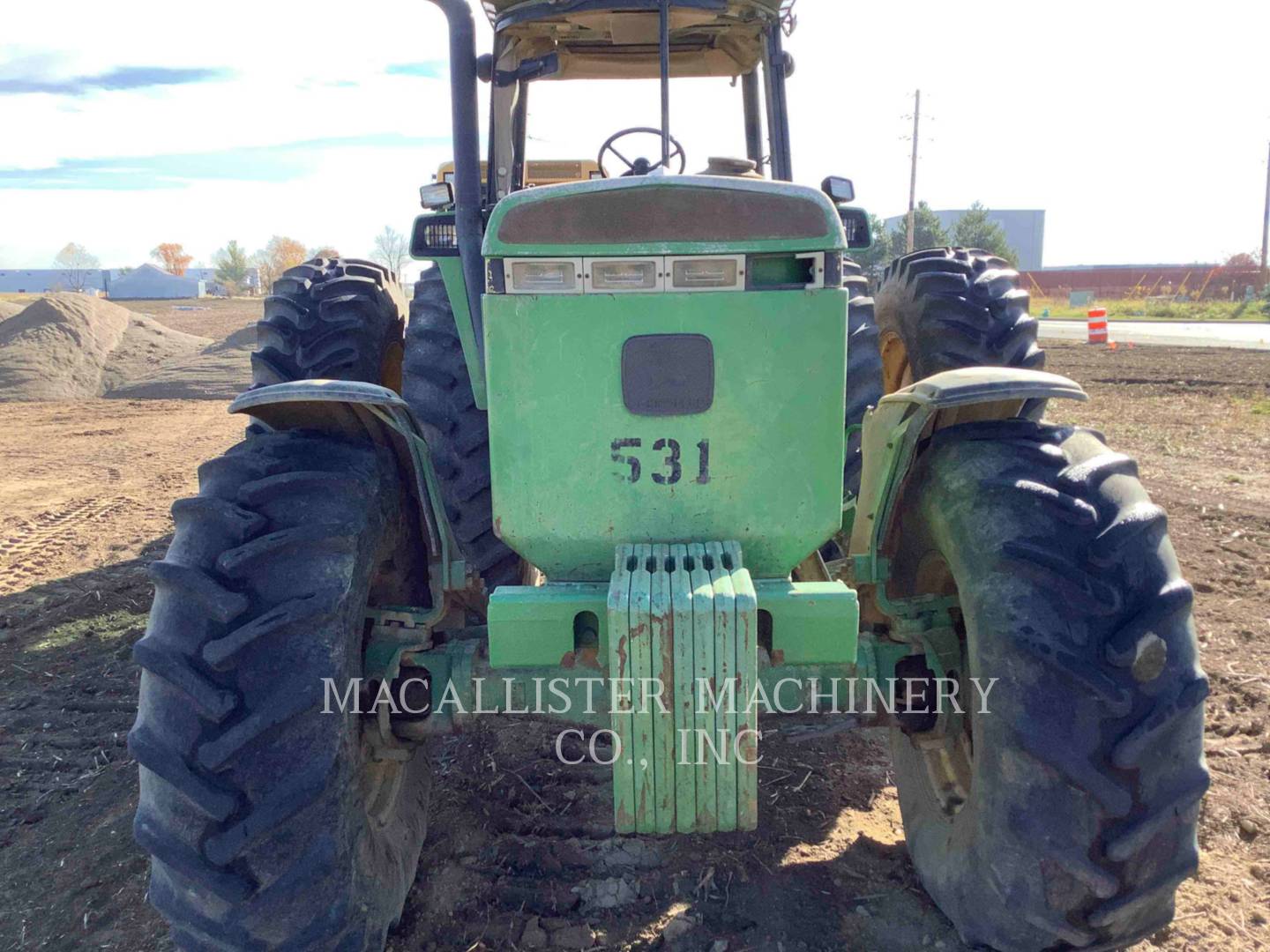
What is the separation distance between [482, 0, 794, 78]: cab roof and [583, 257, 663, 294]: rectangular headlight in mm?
1263

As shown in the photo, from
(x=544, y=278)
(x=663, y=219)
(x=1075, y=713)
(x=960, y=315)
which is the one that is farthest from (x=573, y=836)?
(x=960, y=315)

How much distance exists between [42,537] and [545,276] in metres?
6.13

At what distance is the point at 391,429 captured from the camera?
298 centimetres

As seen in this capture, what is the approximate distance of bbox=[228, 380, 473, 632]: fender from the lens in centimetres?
278

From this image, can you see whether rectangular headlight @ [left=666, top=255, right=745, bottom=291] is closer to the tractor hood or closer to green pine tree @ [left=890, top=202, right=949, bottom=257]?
the tractor hood

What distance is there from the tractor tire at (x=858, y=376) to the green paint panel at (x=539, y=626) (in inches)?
68.3

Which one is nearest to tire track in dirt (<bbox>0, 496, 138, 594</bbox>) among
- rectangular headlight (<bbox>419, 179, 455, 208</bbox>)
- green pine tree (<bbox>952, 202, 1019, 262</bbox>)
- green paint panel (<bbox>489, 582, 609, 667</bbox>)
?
rectangular headlight (<bbox>419, 179, 455, 208</bbox>)

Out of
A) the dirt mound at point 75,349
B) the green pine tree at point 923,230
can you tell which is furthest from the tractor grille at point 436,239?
the green pine tree at point 923,230

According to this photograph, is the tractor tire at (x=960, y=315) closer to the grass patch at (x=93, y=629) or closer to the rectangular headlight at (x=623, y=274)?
the rectangular headlight at (x=623, y=274)

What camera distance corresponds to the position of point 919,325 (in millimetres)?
4621

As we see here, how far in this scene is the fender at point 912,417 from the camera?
2.66 m

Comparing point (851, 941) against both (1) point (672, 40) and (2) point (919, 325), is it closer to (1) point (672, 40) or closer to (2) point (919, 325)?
(2) point (919, 325)

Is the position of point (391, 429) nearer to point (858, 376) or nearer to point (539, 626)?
point (539, 626)

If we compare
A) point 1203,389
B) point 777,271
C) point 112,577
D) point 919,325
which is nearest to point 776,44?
point 919,325
